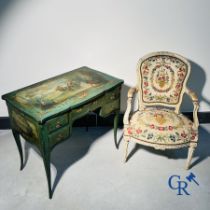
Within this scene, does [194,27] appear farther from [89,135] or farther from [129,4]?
[89,135]

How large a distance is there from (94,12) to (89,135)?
1401mm

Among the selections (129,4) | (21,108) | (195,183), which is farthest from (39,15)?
(195,183)

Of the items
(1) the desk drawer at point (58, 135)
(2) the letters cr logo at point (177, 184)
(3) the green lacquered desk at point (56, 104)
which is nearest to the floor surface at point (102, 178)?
(2) the letters cr logo at point (177, 184)

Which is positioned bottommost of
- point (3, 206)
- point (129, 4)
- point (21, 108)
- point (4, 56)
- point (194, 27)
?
point (3, 206)

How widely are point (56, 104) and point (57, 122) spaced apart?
0.52ft

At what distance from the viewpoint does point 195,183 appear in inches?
107

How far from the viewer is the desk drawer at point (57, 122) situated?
220 centimetres

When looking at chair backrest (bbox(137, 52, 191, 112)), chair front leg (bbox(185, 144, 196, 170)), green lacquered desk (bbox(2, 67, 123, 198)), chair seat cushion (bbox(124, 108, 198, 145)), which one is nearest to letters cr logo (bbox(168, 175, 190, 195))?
chair front leg (bbox(185, 144, 196, 170))

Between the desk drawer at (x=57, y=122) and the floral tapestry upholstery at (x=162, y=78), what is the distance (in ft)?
3.15

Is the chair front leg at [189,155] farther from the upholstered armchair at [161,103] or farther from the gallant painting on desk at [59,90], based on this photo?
the gallant painting on desk at [59,90]

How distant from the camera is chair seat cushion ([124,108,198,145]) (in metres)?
2.59

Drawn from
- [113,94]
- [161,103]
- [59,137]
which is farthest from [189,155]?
[59,137]

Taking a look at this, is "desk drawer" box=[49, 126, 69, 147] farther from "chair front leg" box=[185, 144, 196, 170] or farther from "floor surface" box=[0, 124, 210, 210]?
"chair front leg" box=[185, 144, 196, 170]

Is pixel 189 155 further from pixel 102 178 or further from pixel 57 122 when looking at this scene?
pixel 57 122
